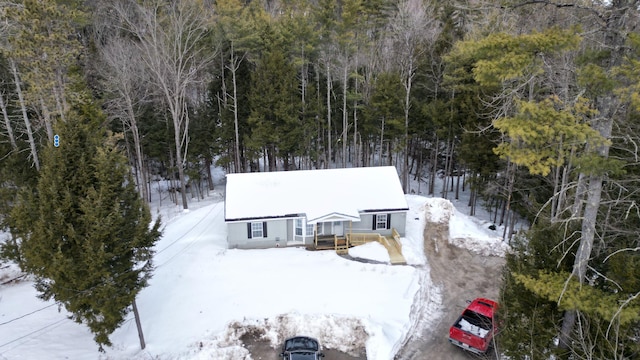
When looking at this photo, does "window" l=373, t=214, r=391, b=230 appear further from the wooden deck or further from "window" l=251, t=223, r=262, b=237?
"window" l=251, t=223, r=262, b=237

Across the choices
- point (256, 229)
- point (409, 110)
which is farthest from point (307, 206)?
point (409, 110)

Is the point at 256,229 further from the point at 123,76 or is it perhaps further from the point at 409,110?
the point at 409,110


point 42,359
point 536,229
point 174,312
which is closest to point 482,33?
point 536,229

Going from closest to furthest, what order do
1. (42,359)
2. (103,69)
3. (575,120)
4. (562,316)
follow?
1. (575,120)
2. (562,316)
3. (42,359)
4. (103,69)

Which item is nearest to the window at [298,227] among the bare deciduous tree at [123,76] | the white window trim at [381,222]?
the white window trim at [381,222]

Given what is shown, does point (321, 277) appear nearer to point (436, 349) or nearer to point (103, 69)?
point (436, 349)

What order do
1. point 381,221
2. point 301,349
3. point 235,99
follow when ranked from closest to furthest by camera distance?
point 301,349 < point 381,221 < point 235,99

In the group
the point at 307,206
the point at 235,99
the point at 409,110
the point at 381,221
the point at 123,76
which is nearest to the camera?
the point at 307,206
